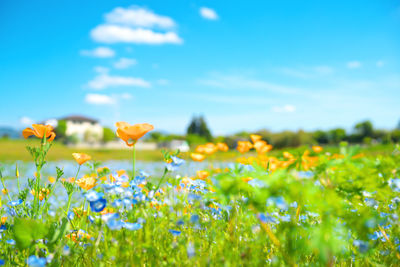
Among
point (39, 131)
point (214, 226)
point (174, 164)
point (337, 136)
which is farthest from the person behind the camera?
point (337, 136)

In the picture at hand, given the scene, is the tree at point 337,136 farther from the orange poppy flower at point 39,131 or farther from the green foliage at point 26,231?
the green foliage at point 26,231

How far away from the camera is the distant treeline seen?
1450 cm

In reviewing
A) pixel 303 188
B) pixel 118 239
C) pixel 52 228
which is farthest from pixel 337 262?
pixel 52 228

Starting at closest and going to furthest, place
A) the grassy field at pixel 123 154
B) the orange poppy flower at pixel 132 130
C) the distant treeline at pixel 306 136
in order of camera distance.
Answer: the orange poppy flower at pixel 132 130, the grassy field at pixel 123 154, the distant treeline at pixel 306 136

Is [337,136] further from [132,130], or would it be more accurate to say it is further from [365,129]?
[132,130]

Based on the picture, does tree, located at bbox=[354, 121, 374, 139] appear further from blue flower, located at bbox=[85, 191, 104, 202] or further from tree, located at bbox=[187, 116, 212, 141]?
blue flower, located at bbox=[85, 191, 104, 202]

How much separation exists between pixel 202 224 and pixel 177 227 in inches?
7.3

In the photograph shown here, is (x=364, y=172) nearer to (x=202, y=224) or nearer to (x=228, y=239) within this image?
(x=228, y=239)

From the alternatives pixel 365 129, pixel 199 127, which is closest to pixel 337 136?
pixel 365 129

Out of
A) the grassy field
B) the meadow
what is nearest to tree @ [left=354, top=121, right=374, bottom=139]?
the grassy field

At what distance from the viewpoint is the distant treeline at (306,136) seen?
14.5 meters

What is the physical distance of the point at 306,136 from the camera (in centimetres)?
1661

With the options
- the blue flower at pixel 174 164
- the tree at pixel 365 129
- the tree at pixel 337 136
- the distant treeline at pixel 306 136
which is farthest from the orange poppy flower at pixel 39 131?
the tree at pixel 365 129

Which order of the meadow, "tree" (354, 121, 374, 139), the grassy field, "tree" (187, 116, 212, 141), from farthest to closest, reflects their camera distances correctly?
"tree" (187, 116, 212, 141) → "tree" (354, 121, 374, 139) → the grassy field → the meadow
